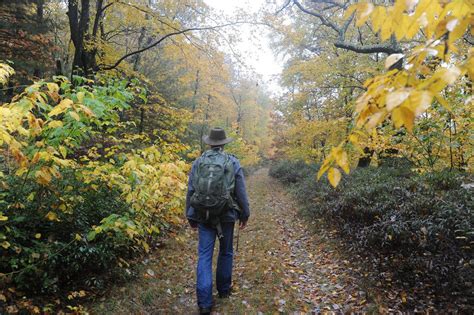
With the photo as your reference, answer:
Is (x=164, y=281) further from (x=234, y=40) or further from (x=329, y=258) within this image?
(x=234, y=40)

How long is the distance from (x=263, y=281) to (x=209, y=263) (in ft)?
4.84

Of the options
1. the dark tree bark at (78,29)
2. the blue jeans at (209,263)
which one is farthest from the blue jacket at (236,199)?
the dark tree bark at (78,29)

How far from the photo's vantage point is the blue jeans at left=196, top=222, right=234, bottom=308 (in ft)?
12.1

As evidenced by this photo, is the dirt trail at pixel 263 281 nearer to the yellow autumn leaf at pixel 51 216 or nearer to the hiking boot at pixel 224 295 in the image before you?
the hiking boot at pixel 224 295

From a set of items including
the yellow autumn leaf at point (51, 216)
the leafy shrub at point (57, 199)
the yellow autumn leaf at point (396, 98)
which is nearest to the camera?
the yellow autumn leaf at point (396, 98)

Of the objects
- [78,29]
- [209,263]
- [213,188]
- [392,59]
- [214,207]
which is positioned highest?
[78,29]

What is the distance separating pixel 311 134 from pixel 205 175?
33.0 ft

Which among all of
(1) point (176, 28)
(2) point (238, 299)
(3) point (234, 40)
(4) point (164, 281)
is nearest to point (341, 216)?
(2) point (238, 299)

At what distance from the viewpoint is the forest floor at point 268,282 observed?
3891mm

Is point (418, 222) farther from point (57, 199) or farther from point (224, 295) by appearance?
point (57, 199)

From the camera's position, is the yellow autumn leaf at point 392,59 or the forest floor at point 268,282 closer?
the yellow autumn leaf at point 392,59

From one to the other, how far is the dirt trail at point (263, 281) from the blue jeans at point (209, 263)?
0.27 m

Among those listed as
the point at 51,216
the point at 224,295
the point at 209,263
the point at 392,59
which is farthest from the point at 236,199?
the point at 392,59

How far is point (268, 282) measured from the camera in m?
4.79
